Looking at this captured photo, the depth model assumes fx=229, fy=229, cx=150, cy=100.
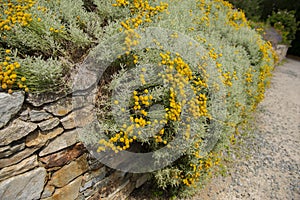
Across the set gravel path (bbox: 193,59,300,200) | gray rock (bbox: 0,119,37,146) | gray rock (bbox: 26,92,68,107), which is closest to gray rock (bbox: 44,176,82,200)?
gray rock (bbox: 0,119,37,146)

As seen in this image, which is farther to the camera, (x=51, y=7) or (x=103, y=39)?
(x=51, y=7)

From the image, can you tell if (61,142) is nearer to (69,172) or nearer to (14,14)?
(69,172)

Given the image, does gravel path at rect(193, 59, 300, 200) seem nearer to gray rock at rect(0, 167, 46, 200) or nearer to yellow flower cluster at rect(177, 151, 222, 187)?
yellow flower cluster at rect(177, 151, 222, 187)

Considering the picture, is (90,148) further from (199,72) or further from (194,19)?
(194,19)

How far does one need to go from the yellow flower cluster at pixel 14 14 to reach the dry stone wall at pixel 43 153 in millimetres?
658

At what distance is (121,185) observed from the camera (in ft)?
8.14

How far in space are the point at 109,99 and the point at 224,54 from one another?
204 centimetres

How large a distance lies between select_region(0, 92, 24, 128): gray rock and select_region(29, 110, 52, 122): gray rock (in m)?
0.10

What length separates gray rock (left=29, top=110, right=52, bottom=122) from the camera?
1.70 metres

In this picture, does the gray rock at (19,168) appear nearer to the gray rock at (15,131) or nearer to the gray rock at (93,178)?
the gray rock at (15,131)

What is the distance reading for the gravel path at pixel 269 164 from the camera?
3.05 m

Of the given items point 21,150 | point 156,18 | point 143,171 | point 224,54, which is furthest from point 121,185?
point 224,54

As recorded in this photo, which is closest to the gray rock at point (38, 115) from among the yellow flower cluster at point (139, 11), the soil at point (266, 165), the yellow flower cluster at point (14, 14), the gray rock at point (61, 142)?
the gray rock at point (61, 142)

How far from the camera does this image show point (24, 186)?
1729mm
